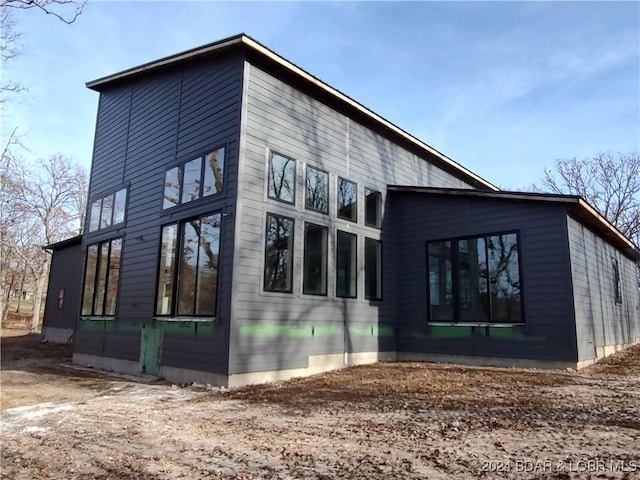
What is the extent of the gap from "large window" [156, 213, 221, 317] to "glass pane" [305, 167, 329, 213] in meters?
2.29

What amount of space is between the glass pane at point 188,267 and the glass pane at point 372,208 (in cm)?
451

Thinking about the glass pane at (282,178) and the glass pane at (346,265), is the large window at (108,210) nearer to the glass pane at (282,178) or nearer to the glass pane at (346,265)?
the glass pane at (282,178)

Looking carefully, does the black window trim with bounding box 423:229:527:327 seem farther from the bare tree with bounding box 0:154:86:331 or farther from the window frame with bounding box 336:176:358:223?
the bare tree with bounding box 0:154:86:331

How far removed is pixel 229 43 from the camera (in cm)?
919

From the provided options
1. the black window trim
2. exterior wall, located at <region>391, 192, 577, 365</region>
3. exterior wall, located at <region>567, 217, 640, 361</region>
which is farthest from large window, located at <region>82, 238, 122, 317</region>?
exterior wall, located at <region>567, 217, 640, 361</region>

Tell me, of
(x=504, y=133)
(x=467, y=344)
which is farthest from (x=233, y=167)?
(x=504, y=133)

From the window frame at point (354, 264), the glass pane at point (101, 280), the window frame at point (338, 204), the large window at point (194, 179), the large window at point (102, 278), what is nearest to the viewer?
the large window at point (194, 179)

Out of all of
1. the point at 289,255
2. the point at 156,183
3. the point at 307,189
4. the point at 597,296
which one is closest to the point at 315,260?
the point at 289,255

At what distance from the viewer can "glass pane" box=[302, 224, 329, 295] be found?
9.92 m

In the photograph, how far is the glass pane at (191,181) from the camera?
9922 millimetres

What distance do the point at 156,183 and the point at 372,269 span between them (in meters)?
6.03

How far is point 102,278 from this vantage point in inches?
509

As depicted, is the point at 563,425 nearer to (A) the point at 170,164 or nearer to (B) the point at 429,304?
(B) the point at 429,304

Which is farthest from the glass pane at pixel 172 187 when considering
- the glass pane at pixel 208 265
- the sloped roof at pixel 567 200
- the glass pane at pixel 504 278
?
the glass pane at pixel 504 278
